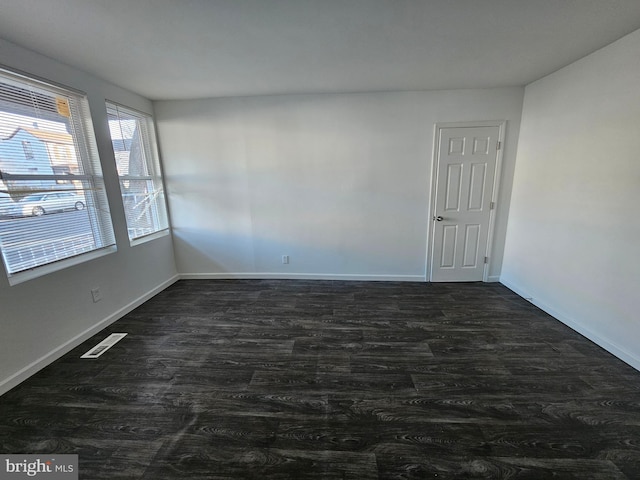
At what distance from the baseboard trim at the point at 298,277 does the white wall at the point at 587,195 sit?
4.91ft

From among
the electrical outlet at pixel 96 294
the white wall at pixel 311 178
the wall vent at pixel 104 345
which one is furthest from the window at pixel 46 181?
the white wall at pixel 311 178

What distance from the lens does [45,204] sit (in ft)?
7.45

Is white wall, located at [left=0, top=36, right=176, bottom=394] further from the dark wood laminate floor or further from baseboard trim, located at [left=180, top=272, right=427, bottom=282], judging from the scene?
baseboard trim, located at [left=180, top=272, right=427, bottom=282]

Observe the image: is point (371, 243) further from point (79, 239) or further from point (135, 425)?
point (79, 239)

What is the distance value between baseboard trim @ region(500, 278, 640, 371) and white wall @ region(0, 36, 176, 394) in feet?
15.7

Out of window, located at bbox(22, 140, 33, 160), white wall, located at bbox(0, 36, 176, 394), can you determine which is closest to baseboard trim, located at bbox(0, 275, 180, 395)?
white wall, located at bbox(0, 36, 176, 394)

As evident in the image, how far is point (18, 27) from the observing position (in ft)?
5.92

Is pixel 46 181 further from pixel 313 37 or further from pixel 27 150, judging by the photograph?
pixel 313 37

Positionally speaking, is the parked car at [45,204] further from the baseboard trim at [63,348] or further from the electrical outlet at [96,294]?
the baseboard trim at [63,348]

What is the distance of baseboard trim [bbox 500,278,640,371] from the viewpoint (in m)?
2.13

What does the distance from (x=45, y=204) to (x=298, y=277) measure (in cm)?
283

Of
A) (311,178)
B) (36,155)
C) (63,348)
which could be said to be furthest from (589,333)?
(36,155)

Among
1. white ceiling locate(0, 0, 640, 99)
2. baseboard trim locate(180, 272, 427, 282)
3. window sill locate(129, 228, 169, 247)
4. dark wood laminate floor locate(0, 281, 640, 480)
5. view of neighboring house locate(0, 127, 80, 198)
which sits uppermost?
white ceiling locate(0, 0, 640, 99)

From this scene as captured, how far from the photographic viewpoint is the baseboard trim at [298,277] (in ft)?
12.9
